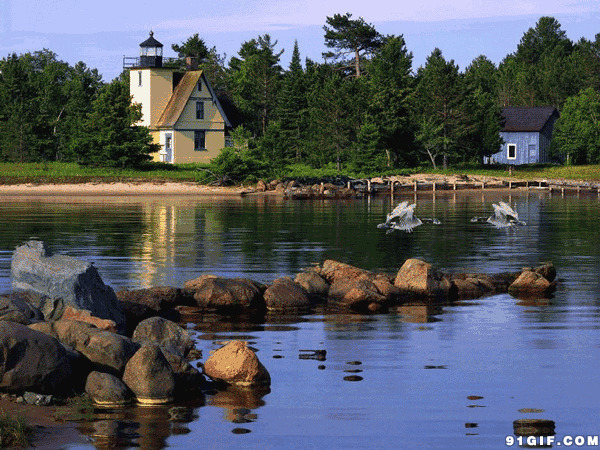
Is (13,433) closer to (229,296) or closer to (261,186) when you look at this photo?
(229,296)

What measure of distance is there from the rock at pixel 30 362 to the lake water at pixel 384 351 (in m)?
1.05

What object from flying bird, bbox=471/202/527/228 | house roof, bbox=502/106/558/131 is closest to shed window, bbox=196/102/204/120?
house roof, bbox=502/106/558/131

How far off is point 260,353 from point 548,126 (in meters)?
90.3

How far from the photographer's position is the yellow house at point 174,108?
293 ft

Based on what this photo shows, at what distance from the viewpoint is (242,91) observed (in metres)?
107

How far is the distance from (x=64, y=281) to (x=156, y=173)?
64.3 meters

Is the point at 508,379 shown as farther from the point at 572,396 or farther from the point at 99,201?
the point at 99,201

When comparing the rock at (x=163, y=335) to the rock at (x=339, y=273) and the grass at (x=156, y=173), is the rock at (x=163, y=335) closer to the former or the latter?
the rock at (x=339, y=273)

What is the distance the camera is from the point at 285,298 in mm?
22391

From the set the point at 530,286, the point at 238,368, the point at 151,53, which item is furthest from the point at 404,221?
the point at 151,53

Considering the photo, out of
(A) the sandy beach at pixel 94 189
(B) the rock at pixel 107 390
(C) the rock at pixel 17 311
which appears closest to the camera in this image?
(B) the rock at pixel 107 390

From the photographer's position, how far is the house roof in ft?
332

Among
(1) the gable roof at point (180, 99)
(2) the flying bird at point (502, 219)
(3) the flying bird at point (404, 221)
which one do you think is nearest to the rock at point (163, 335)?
(3) the flying bird at point (404, 221)

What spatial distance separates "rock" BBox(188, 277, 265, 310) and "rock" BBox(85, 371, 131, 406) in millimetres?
8427
